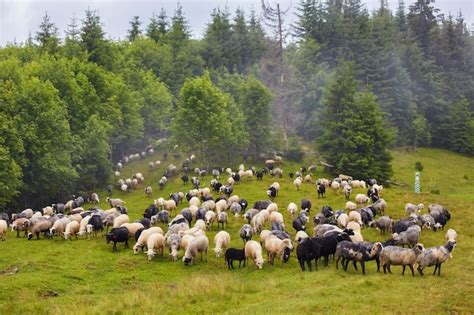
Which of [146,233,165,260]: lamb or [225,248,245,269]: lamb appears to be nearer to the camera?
[225,248,245,269]: lamb

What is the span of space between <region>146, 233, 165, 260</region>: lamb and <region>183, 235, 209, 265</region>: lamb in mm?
1593

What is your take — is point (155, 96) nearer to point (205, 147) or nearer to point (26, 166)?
point (205, 147)

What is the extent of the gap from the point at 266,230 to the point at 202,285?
9.00 m

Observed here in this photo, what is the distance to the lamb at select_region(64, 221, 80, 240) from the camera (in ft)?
104

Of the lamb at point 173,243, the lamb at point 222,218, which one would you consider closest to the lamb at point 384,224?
the lamb at point 222,218

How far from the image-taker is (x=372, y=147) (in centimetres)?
6081

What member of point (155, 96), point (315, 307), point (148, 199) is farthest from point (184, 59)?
point (315, 307)

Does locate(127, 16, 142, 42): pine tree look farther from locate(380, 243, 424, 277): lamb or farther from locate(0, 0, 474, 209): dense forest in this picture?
locate(380, 243, 424, 277): lamb

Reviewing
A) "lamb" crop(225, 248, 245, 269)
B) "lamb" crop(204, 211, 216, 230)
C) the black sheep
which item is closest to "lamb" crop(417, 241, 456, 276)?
"lamb" crop(225, 248, 245, 269)

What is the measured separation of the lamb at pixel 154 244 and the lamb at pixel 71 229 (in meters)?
7.03

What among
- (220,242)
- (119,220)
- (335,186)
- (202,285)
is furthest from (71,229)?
(335,186)

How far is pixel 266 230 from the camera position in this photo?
2917cm

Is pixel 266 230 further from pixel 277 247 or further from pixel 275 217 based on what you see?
pixel 275 217

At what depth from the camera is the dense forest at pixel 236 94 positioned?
171 ft
